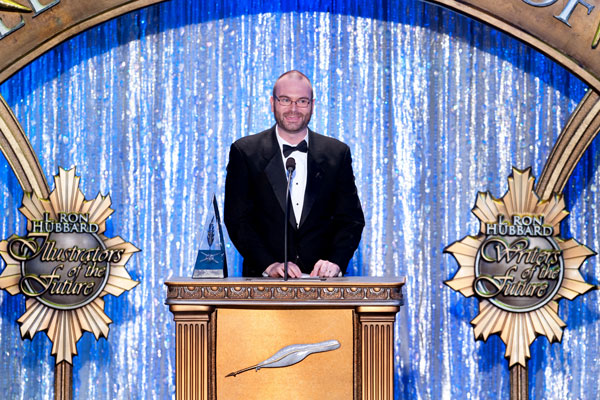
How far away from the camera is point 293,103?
535cm

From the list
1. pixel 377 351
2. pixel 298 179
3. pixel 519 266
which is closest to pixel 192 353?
pixel 377 351

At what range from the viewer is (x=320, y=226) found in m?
5.27

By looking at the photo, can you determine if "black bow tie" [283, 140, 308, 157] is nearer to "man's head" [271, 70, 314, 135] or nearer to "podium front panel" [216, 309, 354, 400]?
"man's head" [271, 70, 314, 135]

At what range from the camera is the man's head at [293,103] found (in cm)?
536

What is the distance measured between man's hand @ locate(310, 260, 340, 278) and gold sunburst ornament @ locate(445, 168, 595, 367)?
1.07 meters

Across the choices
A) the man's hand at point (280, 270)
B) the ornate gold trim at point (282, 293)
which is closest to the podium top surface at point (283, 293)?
the ornate gold trim at point (282, 293)

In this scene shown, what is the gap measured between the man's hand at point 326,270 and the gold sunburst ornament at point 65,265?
4.81 feet

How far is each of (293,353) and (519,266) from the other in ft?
6.55

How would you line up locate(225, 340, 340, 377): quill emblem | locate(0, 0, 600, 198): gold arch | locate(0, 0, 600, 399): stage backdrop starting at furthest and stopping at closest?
locate(0, 0, 600, 399): stage backdrop → locate(0, 0, 600, 198): gold arch → locate(225, 340, 340, 377): quill emblem

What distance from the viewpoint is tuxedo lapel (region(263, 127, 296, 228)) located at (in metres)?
5.20

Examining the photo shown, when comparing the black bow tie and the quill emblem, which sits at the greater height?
the black bow tie

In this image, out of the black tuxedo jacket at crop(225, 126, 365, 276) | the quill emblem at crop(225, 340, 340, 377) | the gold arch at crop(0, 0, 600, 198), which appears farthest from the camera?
the gold arch at crop(0, 0, 600, 198)

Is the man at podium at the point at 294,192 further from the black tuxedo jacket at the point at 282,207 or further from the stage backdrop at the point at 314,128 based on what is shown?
the stage backdrop at the point at 314,128

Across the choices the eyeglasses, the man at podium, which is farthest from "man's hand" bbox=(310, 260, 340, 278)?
the eyeglasses
